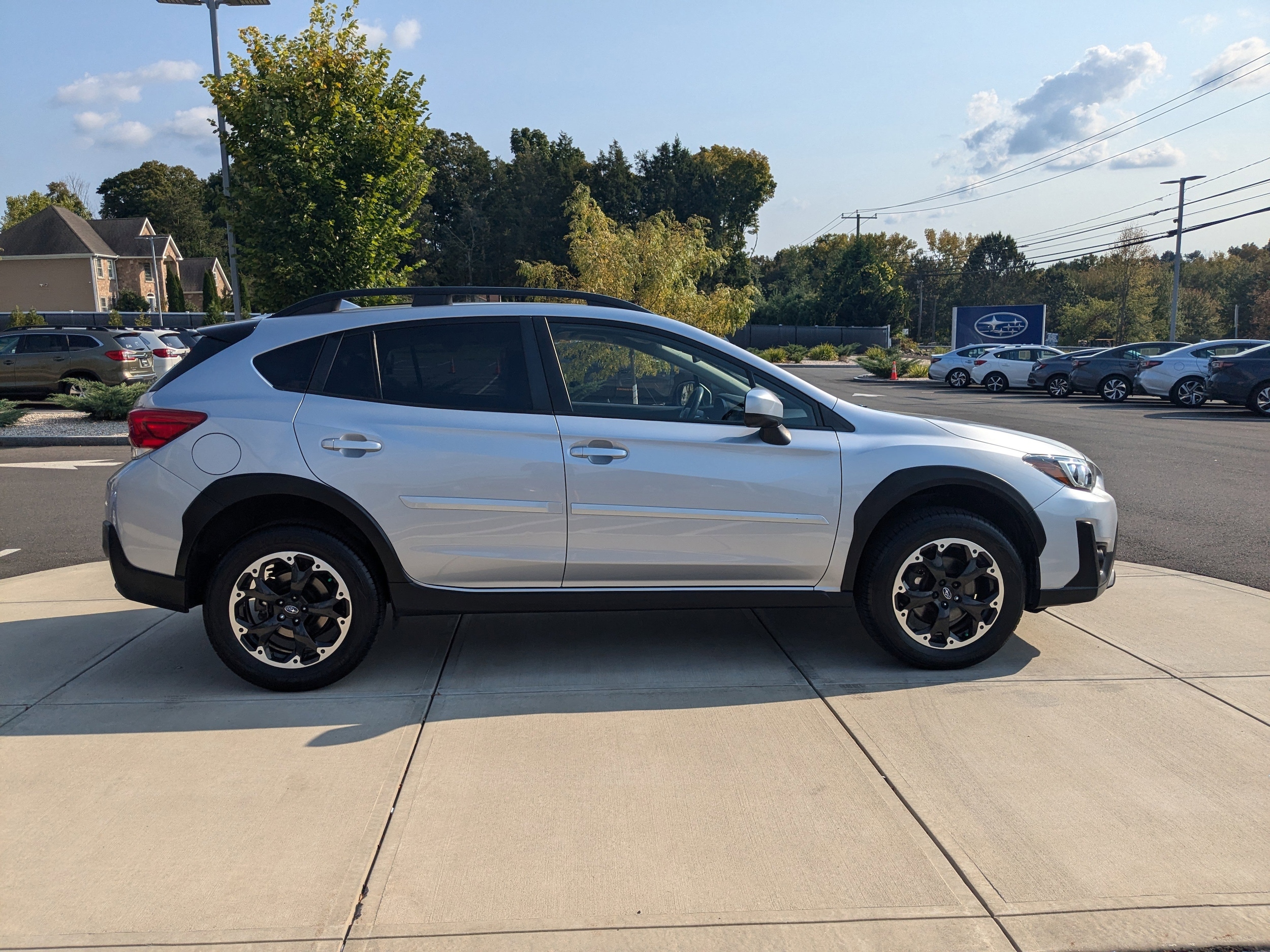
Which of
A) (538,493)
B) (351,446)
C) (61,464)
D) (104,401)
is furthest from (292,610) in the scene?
(104,401)

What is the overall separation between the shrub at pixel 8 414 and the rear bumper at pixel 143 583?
13134 millimetres

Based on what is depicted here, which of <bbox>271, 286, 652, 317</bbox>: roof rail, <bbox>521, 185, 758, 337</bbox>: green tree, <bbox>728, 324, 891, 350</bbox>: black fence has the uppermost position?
<bbox>521, 185, 758, 337</bbox>: green tree

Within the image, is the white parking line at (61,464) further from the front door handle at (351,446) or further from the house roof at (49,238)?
the house roof at (49,238)

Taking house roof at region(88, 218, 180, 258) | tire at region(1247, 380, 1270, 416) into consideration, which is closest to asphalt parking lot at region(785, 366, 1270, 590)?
tire at region(1247, 380, 1270, 416)

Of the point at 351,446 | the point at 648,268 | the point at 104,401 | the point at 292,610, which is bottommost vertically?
the point at 292,610

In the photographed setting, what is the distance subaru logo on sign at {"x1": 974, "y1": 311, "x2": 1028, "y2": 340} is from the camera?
128 feet

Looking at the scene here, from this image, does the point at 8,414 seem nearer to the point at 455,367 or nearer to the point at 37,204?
the point at 455,367

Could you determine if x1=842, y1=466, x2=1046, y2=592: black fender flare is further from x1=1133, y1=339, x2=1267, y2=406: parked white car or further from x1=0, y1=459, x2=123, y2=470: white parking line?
x1=1133, y1=339, x2=1267, y2=406: parked white car

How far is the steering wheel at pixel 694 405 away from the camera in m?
4.53

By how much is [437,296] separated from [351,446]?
897mm

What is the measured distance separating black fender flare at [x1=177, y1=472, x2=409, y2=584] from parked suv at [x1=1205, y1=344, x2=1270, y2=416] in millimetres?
20469

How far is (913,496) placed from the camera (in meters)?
4.62

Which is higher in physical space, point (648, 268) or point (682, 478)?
point (648, 268)

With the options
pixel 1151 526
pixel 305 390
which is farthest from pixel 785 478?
pixel 1151 526
